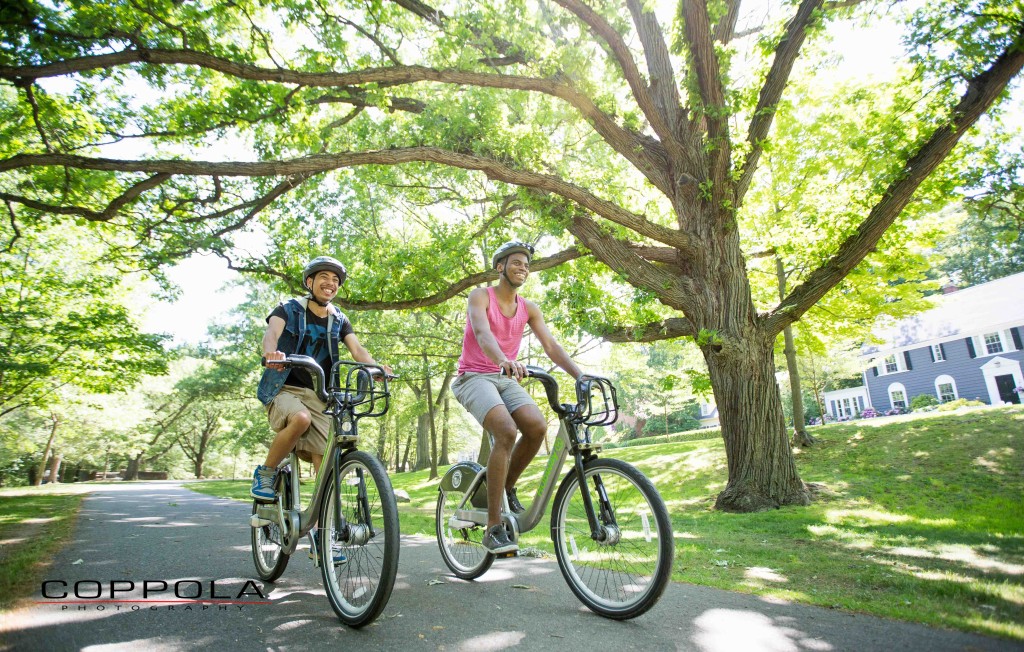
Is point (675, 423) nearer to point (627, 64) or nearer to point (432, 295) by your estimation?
point (432, 295)

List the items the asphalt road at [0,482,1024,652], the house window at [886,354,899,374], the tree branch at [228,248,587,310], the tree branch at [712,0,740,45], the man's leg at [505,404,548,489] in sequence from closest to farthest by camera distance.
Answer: the asphalt road at [0,482,1024,652], the man's leg at [505,404,548,489], the tree branch at [712,0,740,45], the tree branch at [228,248,587,310], the house window at [886,354,899,374]

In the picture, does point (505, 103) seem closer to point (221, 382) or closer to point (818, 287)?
point (818, 287)

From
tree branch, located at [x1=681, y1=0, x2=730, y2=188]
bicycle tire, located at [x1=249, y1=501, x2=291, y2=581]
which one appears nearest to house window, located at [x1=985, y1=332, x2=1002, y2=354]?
tree branch, located at [x1=681, y1=0, x2=730, y2=188]

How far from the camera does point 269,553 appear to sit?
409 cm

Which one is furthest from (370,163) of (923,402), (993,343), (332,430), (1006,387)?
(1006,387)

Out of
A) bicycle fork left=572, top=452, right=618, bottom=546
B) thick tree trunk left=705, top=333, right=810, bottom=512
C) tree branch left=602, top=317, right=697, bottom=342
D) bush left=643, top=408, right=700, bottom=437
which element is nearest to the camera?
bicycle fork left=572, top=452, right=618, bottom=546

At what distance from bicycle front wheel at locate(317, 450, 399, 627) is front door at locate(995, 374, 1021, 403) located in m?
37.7

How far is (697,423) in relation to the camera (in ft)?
157

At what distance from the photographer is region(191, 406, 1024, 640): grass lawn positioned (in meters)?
3.65

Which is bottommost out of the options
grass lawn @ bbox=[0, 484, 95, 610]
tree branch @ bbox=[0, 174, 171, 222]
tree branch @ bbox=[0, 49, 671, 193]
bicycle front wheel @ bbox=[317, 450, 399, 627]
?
grass lawn @ bbox=[0, 484, 95, 610]

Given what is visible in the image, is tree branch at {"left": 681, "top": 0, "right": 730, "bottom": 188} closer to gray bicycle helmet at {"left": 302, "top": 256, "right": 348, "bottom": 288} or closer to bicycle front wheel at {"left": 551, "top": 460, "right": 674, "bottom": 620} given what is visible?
gray bicycle helmet at {"left": 302, "top": 256, "right": 348, "bottom": 288}

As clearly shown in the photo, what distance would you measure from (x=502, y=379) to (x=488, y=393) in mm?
227

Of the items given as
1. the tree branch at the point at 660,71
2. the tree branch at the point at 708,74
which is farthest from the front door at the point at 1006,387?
the tree branch at the point at 660,71

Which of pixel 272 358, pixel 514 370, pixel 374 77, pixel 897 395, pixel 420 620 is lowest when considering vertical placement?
pixel 420 620
